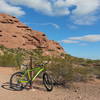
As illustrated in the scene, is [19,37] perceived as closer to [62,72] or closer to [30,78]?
[62,72]

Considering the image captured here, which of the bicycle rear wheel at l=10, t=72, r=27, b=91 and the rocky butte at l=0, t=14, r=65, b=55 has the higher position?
the rocky butte at l=0, t=14, r=65, b=55

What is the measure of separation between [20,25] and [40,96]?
265 feet

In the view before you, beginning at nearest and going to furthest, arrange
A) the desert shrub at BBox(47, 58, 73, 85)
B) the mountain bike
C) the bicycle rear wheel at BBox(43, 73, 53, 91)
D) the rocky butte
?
the mountain bike → the bicycle rear wheel at BBox(43, 73, 53, 91) → the desert shrub at BBox(47, 58, 73, 85) → the rocky butte

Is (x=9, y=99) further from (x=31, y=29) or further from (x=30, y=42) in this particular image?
(x=31, y=29)

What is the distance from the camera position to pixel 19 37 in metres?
73.6

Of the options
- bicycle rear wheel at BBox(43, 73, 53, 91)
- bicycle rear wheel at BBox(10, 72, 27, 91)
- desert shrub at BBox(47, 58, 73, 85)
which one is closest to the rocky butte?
desert shrub at BBox(47, 58, 73, 85)

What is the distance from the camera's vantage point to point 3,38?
70.0 m

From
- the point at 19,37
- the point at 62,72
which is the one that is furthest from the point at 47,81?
the point at 19,37

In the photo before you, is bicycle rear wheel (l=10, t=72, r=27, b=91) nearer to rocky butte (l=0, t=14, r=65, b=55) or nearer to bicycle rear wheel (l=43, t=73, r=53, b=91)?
bicycle rear wheel (l=43, t=73, r=53, b=91)

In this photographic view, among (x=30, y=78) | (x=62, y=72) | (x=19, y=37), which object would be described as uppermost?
(x=19, y=37)

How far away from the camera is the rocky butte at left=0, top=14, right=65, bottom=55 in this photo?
7019 cm

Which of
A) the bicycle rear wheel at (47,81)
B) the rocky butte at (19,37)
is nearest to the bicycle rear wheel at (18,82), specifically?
the bicycle rear wheel at (47,81)

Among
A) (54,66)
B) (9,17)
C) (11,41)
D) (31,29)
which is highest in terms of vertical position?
(9,17)

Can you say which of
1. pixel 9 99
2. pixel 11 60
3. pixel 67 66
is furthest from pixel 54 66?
pixel 11 60
